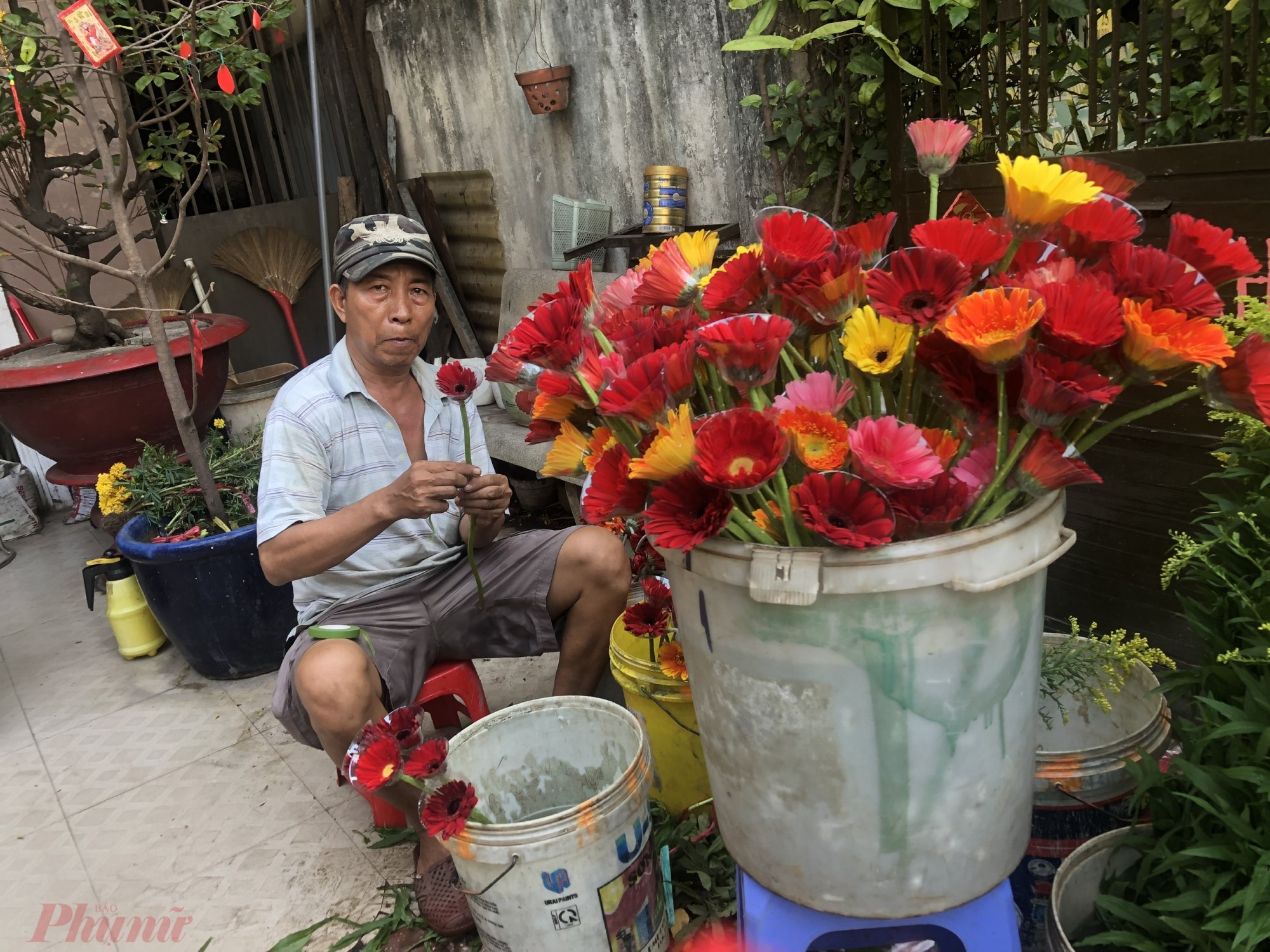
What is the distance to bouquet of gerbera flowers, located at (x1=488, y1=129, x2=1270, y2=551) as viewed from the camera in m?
0.94

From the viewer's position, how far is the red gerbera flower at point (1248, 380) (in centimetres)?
94

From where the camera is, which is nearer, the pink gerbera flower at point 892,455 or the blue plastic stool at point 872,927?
the pink gerbera flower at point 892,455

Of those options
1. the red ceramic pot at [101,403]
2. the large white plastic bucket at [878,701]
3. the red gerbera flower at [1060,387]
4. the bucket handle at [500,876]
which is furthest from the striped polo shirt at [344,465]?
the red ceramic pot at [101,403]

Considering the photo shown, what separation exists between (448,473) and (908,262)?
1.13 meters

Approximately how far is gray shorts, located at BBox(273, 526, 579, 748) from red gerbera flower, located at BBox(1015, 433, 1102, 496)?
148cm

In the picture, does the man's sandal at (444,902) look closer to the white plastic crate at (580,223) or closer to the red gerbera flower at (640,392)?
the red gerbera flower at (640,392)

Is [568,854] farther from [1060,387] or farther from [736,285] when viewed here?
[1060,387]

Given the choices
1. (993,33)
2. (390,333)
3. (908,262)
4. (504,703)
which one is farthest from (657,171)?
(908,262)

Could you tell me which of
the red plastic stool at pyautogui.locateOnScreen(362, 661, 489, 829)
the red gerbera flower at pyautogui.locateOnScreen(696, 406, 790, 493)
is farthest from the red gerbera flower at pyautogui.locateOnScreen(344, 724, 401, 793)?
the red gerbera flower at pyautogui.locateOnScreen(696, 406, 790, 493)

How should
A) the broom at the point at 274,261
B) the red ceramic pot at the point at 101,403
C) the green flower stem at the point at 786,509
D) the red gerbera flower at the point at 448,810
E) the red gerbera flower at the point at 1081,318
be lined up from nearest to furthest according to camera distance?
the red gerbera flower at the point at 1081,318
the green flower stem at the point at 786,509
the red gerbera flower at the point at 448,810
the red ceramic pot at the point at 101,403
the broom at the point at 274,261

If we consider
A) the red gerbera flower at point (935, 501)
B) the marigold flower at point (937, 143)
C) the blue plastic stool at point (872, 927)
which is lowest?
the blue plastic stool at point (872, 927)

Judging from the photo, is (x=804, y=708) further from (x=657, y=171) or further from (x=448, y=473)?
(x=657, y=171)

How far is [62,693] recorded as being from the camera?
346 centimetres

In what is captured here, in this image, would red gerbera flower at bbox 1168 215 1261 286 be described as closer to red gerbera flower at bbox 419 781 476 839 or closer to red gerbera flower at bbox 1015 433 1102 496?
red gerbera flower at bbox 1015 433 1102 496
